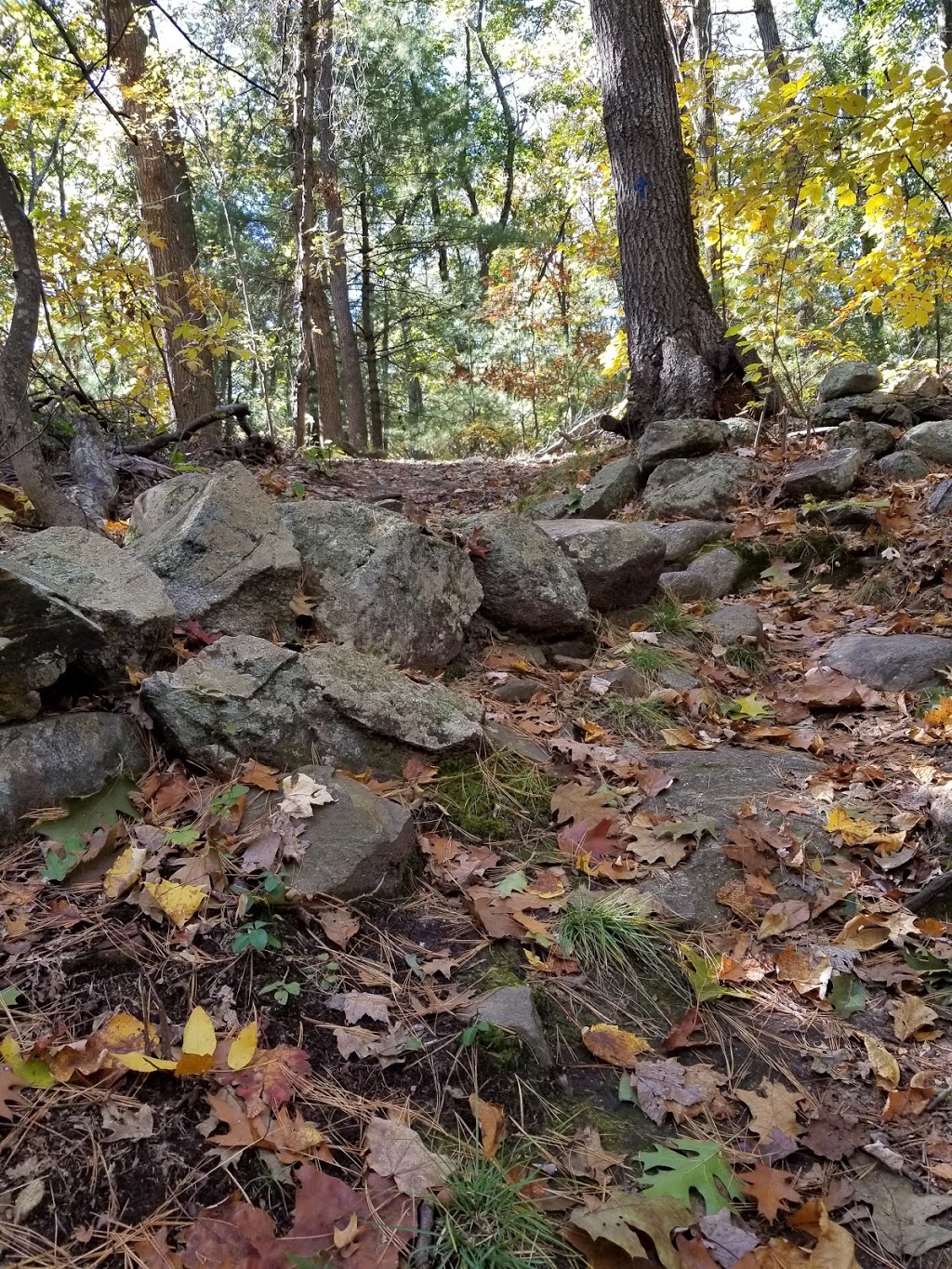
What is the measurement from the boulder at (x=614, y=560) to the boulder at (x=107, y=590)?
7.75 ft

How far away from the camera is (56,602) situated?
226 centimetres

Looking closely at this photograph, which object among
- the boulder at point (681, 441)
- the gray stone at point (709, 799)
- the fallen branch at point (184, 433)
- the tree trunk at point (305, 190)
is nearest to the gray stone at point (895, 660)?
the gray stone at point (709, 799)

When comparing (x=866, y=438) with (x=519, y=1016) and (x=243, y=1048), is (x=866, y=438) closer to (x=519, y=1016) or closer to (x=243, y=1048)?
(x=519, y=1016)

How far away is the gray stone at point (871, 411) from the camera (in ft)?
19.7

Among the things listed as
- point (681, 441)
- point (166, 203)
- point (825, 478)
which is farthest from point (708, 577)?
point (166, 203)

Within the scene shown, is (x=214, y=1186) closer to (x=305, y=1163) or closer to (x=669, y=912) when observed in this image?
(x=305, y=1163)

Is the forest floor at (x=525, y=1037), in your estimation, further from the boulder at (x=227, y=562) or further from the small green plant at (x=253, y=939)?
the boulder at (x=227, y=562)

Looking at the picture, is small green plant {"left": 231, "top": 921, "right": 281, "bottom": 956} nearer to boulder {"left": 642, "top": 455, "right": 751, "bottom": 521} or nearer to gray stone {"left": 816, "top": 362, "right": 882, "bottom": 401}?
boulder {"left": 642, "top": 455, "right": 751, "bottom": 521}

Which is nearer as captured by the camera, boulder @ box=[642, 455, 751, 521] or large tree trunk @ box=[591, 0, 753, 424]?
boulder @ box=[642, 455, 751, 521]

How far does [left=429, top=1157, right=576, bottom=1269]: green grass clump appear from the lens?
1292 millimetres

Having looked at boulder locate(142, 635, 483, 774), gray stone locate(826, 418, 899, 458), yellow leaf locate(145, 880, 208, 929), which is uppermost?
gray stone locate(826, 418, 899, 458)

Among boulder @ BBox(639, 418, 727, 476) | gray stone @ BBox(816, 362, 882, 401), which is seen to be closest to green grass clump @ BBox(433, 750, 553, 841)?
boulder @ BBox(639, 418, 727, 476)

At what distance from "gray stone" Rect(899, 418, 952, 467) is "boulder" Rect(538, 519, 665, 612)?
2517mm

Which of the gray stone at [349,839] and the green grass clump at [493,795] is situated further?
the green grass clump at [493,795]
